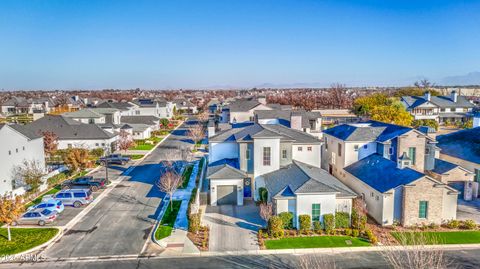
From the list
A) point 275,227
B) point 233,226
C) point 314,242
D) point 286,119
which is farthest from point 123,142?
point 314,242

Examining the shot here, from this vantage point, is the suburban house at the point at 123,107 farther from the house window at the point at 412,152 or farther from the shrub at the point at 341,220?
the shrub at the point at 341,220

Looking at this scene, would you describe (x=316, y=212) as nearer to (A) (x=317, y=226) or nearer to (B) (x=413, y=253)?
(A) (x=317, y=226)

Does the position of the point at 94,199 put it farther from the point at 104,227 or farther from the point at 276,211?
the point at 276,211

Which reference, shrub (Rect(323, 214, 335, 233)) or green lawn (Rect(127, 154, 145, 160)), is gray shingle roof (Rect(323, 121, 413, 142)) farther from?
green lawn (Rect(127, 154, 145, 160))

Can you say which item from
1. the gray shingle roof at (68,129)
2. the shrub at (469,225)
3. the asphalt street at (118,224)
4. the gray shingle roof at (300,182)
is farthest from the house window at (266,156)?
the gray shingle roof at (68,129)

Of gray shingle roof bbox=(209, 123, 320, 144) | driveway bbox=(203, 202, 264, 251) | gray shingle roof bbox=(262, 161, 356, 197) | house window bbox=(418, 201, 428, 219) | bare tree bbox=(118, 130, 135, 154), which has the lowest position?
driveway bbox=(203, 202, 264, 251)

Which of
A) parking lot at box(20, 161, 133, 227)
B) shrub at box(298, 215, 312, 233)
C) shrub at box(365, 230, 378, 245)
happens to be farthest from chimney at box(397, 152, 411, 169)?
parking lot at box(20, 161, 133, 227)

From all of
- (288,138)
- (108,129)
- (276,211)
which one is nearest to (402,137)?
(288,138)
